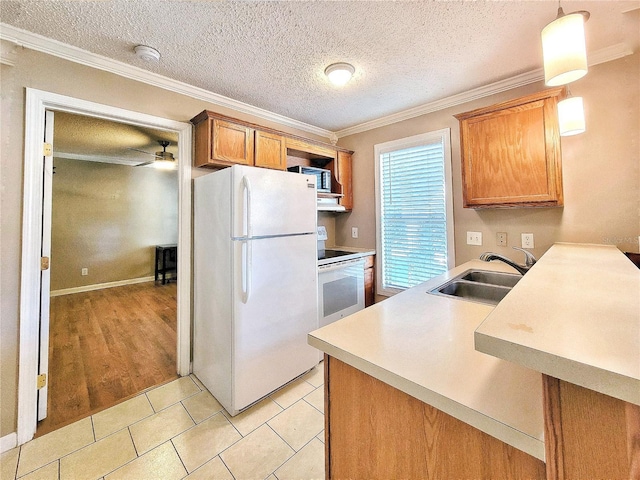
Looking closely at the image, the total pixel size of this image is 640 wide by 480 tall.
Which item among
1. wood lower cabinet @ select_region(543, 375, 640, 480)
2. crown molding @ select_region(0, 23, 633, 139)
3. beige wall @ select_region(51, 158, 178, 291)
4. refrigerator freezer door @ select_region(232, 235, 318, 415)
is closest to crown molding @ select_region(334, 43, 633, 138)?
crown molding @ select_region(0, 23, 633, 139)

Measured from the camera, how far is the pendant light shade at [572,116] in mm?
1538

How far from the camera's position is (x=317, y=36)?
1.62m

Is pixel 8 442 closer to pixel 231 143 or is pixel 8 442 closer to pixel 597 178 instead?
pixel 231 143

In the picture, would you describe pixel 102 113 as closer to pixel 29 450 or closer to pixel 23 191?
pixel 23 191

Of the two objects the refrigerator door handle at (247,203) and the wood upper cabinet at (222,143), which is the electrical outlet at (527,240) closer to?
the refrigerator door handle at (247,203)

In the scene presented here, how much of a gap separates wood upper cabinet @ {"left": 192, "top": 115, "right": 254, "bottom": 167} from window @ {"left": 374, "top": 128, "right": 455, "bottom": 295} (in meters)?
1.49

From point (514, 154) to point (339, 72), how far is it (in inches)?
55.7

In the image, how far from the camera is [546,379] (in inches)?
17.8

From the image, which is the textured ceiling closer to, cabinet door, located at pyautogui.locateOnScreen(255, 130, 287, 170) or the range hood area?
cabinet door, located at pyautogui.locateOnScreen(255, 130, 287, 170)

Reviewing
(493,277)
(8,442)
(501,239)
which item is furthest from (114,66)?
(501,239)

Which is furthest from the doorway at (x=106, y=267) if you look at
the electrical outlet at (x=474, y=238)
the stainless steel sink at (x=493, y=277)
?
the electrical outlet at (x=474, y=238)

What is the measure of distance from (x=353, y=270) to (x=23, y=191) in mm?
2493

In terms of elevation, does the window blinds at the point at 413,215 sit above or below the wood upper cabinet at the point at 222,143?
below

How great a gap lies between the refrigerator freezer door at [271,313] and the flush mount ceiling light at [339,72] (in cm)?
121
